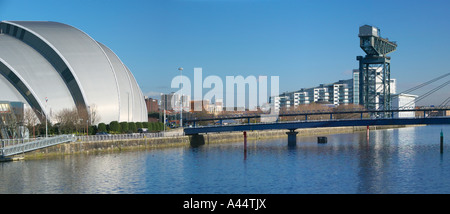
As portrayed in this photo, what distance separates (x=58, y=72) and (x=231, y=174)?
3520 cm

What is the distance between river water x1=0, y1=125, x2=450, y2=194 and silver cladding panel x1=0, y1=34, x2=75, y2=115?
1663 cm

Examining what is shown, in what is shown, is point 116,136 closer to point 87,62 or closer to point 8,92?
point 8,92

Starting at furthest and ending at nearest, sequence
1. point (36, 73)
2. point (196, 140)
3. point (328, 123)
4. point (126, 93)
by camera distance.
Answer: point (126, 93) < point (196, 140) < point (36, 73) < point (328, 123)

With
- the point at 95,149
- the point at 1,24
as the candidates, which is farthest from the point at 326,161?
the point at 1,24

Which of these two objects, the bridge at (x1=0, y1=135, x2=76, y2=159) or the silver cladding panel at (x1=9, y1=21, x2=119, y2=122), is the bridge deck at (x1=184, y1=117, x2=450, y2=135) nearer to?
the silver cladding panel at (x1=9, y1=21, x2=119, y2=122)

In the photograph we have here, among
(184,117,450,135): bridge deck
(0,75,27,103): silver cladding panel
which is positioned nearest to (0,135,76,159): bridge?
(0,75,27,103): silver cladding panel

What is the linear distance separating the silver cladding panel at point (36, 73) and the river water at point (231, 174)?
655 inches

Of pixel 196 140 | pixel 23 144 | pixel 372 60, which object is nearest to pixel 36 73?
pixel 23 144

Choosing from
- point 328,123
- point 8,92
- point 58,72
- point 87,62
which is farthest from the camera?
point 87,62

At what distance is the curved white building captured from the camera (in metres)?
55.9

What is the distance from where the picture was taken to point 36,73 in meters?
58.1

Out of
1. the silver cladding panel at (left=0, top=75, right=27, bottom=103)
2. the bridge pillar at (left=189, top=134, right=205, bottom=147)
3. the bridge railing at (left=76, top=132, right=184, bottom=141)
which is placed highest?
the silver cladding panel at (left=0, top=75, right=27, bottom=103)

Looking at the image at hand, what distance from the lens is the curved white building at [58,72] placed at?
55.9 metres
